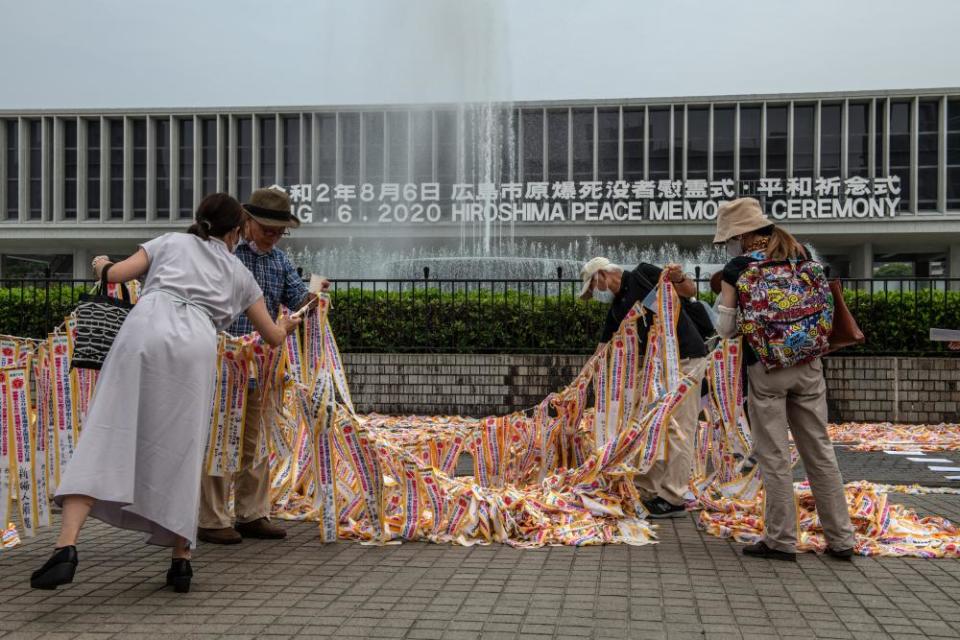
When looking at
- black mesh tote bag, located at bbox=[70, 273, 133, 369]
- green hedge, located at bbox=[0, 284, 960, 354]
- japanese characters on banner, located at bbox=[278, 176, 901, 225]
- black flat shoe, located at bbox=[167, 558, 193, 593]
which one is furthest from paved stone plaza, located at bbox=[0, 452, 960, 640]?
japanese characters on banner, located at bbox=[278, 176, 901, 225]

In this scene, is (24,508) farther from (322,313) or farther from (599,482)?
(599,482)

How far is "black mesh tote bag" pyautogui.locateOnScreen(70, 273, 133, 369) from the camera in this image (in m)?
4.20

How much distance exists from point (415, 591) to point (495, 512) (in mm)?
1181

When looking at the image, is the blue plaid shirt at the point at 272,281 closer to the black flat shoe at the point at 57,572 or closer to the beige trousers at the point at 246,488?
the beige trousers at the point at 246,488

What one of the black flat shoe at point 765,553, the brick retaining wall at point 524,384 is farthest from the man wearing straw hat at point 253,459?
the brick retaining wall at point 524,384

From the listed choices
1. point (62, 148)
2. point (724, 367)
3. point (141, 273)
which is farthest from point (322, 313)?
point (62, 148)

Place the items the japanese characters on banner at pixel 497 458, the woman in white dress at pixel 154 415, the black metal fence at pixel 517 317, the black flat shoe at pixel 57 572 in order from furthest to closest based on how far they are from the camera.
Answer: the black metal fence at pixel 517 317 → the japanese characters on banner at pixel 497 458 → the woman in white dress at pixel 154 415 → the black flat shoe at pixel 57 572

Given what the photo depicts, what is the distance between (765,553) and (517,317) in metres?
7.21

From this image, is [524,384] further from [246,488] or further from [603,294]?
[246,488]

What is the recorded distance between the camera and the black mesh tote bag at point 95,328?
4.20 metres

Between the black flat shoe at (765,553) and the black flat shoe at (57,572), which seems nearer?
the black flat shoe at (57,572)

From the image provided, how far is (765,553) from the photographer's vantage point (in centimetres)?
497

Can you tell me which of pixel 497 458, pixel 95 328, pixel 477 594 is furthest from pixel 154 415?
pixel 497 458

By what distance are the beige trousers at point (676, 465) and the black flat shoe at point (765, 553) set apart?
104cm
